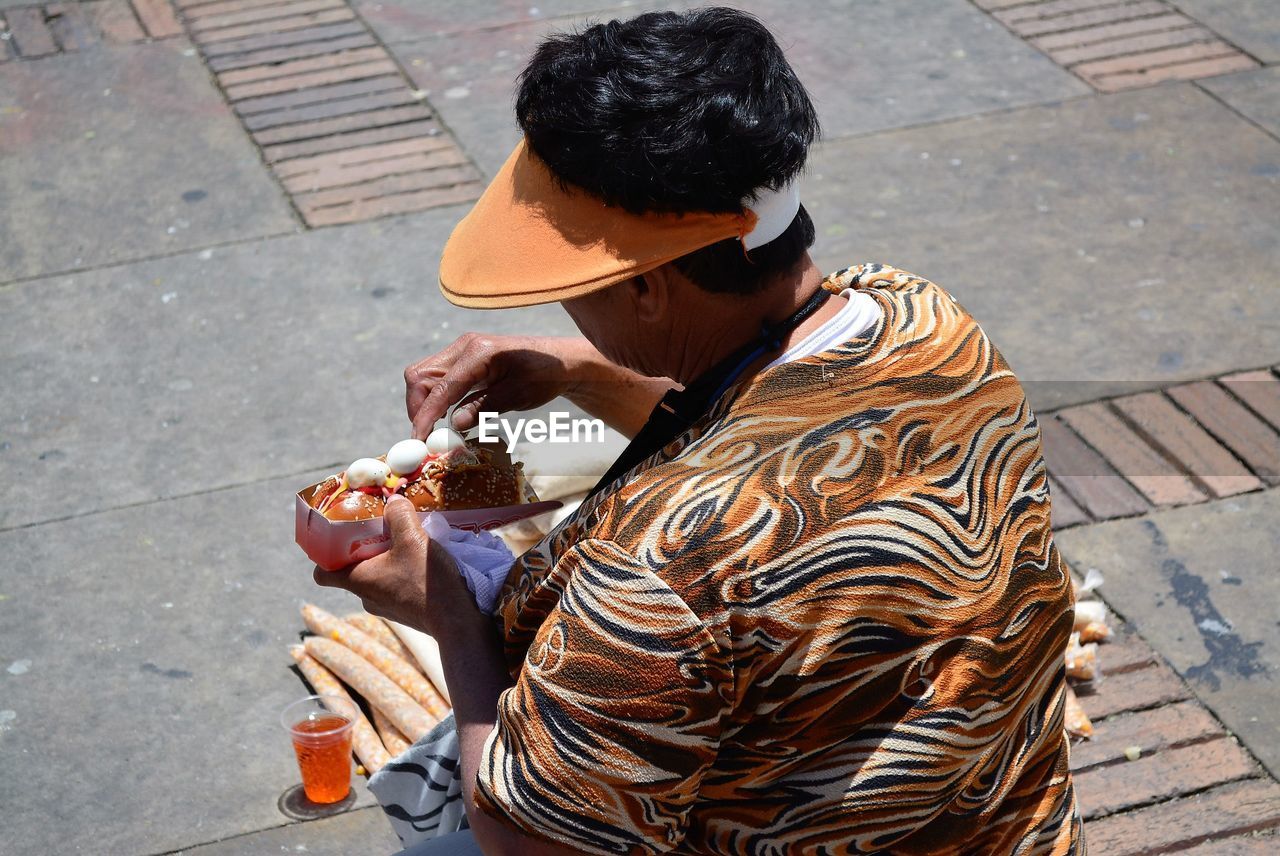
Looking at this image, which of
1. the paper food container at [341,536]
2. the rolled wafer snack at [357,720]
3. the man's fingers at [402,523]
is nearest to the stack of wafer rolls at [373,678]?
the rolled wafer snack at [357,720]

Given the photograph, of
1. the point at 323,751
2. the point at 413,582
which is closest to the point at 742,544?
the point at 413,582

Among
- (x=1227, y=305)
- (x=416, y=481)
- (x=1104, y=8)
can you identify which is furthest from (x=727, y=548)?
(x=1104, y=8)

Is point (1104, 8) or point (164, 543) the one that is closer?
point (164, 543)

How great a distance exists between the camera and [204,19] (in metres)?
6.13

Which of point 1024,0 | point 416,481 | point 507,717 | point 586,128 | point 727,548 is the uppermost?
point 586,128

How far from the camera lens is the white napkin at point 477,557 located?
1.72 meters

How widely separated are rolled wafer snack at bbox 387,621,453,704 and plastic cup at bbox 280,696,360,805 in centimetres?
19

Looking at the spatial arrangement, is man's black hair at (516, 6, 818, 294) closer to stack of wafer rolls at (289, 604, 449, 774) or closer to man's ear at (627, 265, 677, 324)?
man's ear at (627, 265, 677, 324)

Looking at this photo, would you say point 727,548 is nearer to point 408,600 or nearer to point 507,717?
point 507,717

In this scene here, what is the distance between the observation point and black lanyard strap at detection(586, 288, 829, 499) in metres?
1.59

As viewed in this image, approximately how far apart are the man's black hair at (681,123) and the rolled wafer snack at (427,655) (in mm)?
1574

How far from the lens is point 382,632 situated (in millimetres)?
3117

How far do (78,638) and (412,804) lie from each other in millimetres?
1544

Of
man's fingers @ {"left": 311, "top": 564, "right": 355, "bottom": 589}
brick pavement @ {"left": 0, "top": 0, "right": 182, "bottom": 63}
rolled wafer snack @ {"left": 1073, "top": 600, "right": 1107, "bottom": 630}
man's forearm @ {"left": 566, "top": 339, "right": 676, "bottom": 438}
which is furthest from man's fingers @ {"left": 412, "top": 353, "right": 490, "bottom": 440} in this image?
brick pavement @ {"left": 0, "top": 0, "right": 182, "bottom": 63}
